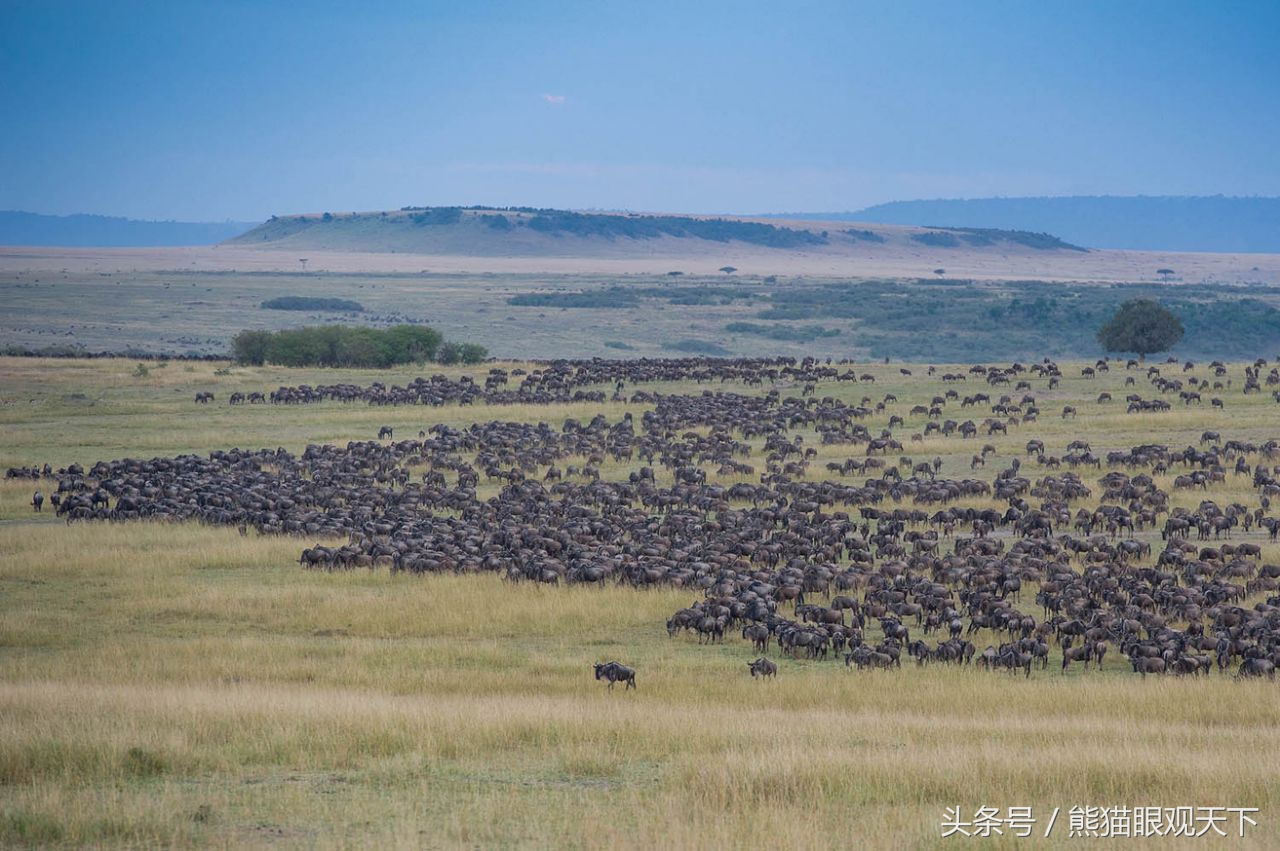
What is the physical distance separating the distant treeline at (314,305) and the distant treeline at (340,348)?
5309 centimetres

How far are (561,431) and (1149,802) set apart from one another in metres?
38.5

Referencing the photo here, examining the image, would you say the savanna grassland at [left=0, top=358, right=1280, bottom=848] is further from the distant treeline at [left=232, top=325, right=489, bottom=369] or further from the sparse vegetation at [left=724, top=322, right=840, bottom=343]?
the sparse vegetation at [left=724, top=322, right=840, bottom=343]

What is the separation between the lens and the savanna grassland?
1191 centimetres

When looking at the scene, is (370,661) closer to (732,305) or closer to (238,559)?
(238,559)

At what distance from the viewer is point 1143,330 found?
77.8 meters

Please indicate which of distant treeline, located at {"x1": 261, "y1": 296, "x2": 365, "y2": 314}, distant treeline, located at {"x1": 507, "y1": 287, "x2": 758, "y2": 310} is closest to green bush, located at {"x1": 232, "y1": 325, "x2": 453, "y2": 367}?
distant treeline, located at {"x1": 507, "y1": 287, "x2": 758, "y2": 310}

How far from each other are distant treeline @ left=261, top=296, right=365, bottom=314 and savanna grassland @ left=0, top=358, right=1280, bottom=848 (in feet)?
339

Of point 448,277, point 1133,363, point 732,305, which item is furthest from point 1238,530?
point 448,277

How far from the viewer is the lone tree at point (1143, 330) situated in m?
77.5

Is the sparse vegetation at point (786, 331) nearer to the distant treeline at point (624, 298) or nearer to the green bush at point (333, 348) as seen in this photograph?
the distant treeline at point (624, 298)

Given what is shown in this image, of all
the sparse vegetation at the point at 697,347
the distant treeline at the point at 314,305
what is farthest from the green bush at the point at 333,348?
the distant treeline at the point at 314,305

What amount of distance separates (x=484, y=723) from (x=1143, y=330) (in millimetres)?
69190

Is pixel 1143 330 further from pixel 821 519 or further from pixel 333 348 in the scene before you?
pixel 821 519

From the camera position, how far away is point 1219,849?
1098cm
